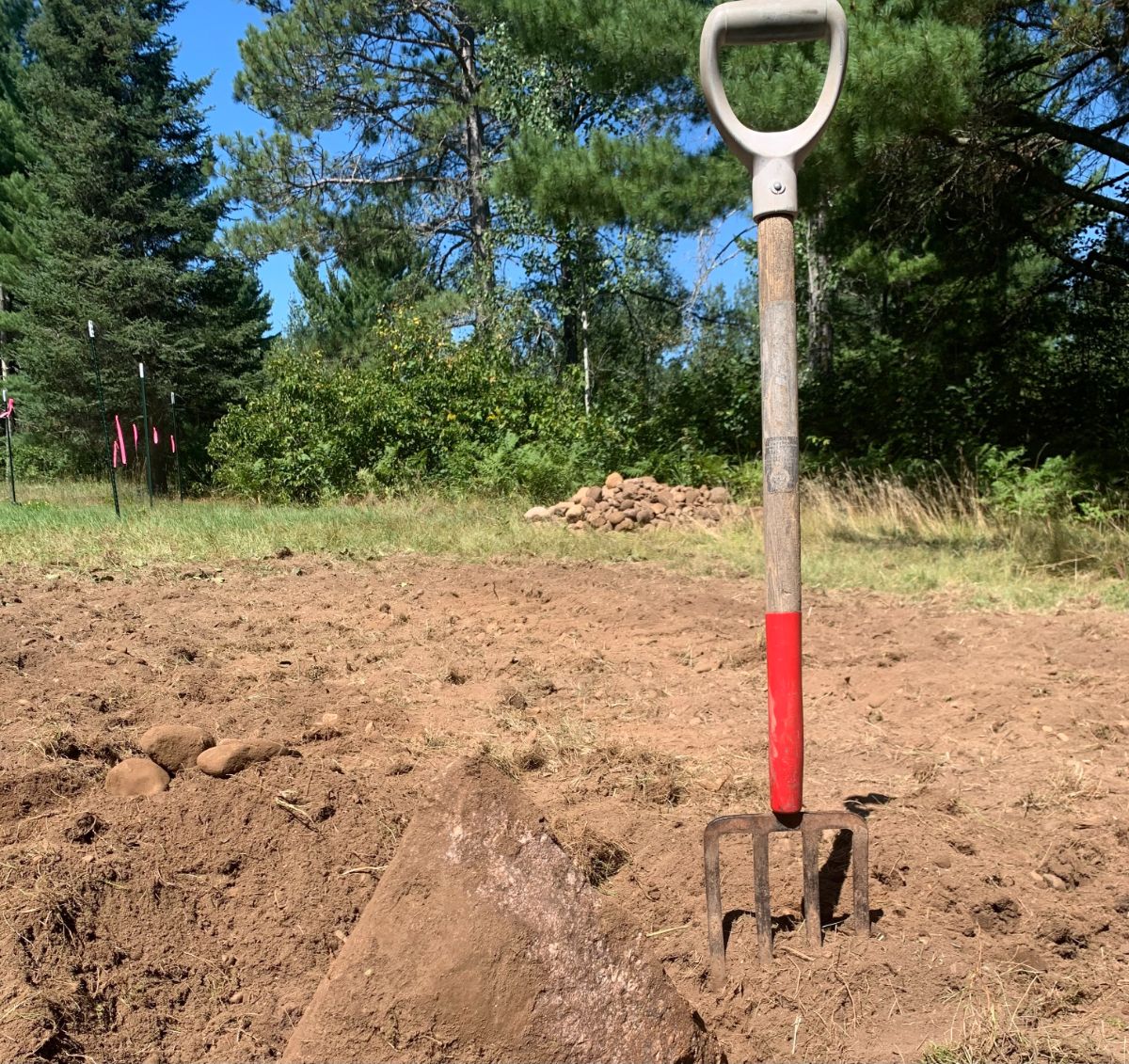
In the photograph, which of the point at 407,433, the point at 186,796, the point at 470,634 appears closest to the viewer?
the point at 186,796

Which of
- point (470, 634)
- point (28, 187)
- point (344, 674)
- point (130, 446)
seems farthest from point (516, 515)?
point (28, 187)

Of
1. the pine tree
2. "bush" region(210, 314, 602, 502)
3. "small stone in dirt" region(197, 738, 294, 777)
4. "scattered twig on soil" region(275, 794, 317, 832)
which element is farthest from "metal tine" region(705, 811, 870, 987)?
the pine tree

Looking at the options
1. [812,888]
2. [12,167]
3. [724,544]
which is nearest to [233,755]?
[812,888]

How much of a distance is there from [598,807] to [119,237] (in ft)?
67.1

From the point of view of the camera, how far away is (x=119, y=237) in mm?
19000

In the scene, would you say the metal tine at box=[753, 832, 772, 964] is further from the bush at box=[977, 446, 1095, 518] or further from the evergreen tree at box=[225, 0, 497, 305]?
the evergreen tree at box=[225, 0, 497, 305]

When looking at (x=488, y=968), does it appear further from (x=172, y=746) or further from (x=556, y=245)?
(x=556, y=245)

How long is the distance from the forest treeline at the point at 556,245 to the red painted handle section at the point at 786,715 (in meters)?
5.76

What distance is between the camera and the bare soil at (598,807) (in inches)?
69.9

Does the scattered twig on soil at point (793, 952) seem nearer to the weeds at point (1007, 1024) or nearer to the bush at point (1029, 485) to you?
the weeds at point (1007, 1024)

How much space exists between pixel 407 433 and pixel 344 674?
1001 cm

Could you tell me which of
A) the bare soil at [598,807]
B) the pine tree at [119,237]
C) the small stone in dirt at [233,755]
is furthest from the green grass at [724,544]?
the pine tree at [119,237]

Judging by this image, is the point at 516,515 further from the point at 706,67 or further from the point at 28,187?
the point at 28,187

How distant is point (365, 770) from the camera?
108 inches
